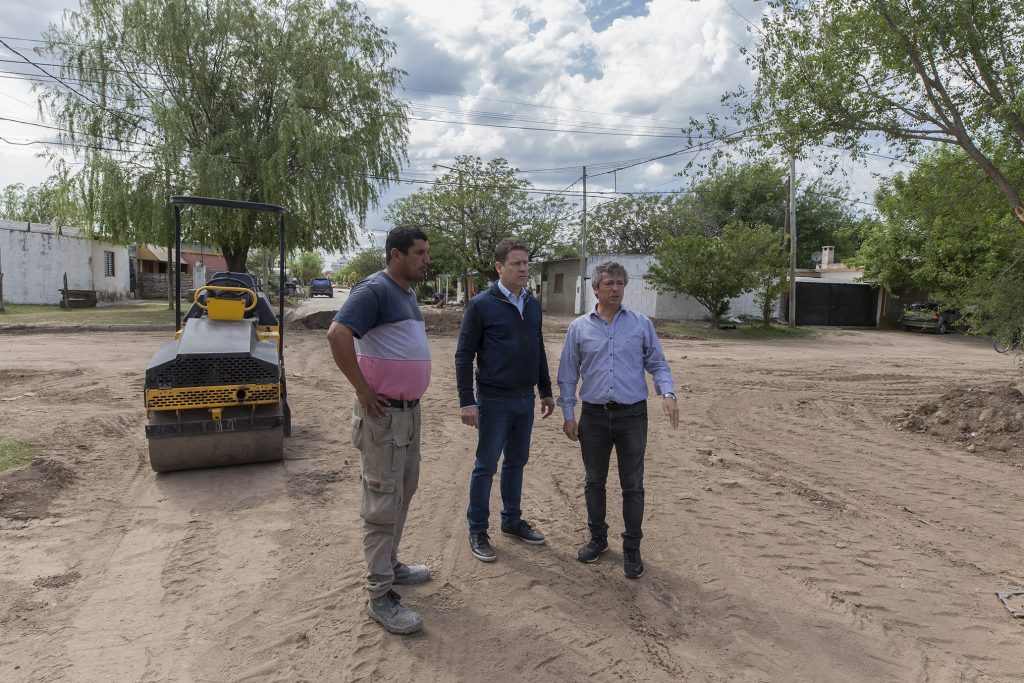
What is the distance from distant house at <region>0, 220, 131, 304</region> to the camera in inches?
950

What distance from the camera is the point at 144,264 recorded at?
4072 centimetres

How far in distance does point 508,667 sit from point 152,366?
3719 mm

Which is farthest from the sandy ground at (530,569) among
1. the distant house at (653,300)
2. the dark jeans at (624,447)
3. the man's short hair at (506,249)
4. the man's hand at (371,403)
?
the distant house at (653,300)

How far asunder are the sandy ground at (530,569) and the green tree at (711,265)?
14.8m

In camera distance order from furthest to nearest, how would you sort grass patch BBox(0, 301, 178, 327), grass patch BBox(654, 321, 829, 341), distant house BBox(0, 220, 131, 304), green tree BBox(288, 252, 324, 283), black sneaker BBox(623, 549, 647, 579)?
green tree BBox(288, 252, 324, 283) < distant house BBox(0, 220, 131, 304) < grass patch BBox(654, 321, 829, 341) < grass patch BBox(0, 301, 178, 327) < black sneaker BBox(623, 549, 647, 579)

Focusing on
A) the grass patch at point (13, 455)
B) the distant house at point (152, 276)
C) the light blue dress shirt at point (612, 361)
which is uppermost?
the distant house at point (152, 276)

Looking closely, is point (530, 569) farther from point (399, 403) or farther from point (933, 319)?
point (933, 319)

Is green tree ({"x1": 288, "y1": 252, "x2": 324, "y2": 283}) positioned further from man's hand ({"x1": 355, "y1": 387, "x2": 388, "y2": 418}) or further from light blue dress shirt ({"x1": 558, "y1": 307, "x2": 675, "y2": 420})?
man's hand ({"x1": 355, "y1": 387, "x2": 388, "y2": 418})

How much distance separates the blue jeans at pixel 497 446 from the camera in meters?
3.67

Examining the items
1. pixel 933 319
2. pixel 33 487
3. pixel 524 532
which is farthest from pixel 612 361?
pixel 933 319

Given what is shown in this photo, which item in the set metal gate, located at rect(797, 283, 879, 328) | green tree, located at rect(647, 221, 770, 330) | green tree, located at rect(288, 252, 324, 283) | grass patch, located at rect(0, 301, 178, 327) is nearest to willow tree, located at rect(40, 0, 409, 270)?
grass patch, located at rect(0, 301, 178, 327)

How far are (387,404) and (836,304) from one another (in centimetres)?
3079

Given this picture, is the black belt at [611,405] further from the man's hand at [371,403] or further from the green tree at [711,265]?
the green tree at [711,265]

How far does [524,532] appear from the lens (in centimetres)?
398
